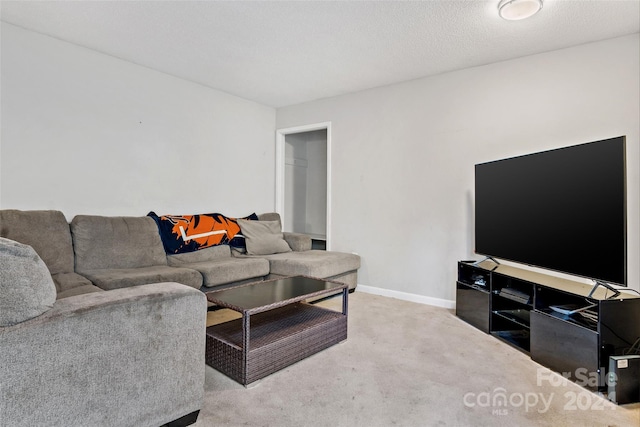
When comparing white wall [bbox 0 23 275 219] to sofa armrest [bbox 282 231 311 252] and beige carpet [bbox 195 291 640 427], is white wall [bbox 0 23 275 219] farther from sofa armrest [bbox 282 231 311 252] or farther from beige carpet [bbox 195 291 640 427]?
beige carpet [bbox 195 291 640 427]

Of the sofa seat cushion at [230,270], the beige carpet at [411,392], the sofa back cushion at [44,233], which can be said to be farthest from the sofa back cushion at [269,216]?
the beige carpet at [411,392]

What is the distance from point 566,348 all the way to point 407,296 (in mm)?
1793

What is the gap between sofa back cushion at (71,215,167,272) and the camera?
111 inches

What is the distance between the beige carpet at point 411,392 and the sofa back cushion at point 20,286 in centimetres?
87

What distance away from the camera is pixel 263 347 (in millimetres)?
1957

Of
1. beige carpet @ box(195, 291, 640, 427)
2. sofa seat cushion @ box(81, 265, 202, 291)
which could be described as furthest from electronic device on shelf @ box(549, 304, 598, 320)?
sofa seat cushion @ box(81, 265, 202, 291)

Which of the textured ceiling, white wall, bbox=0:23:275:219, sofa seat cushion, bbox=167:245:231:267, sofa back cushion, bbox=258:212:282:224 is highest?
the textured ceiling

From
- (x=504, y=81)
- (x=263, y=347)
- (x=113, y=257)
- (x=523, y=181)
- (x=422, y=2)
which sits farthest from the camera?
(x=504, y=81)

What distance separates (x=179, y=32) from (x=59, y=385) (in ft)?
8.45

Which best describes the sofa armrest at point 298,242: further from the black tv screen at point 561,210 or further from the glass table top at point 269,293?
the black tv screen at point 561,210

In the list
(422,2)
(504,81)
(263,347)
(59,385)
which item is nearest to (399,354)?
(263,347)

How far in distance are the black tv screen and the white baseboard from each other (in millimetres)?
738

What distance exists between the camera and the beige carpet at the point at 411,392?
Result: 5.40ft

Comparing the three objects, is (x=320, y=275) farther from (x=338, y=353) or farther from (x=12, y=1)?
(x=12, y=1)
